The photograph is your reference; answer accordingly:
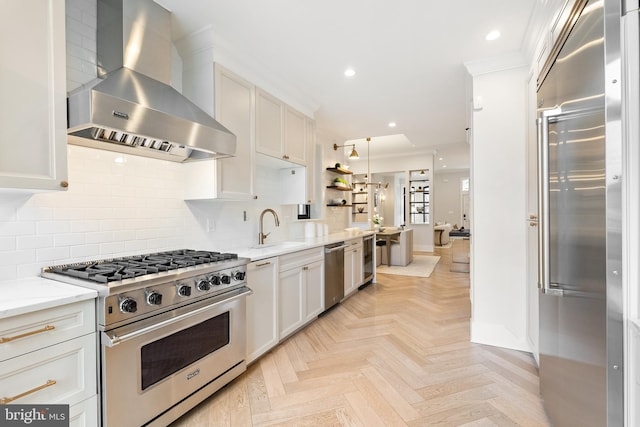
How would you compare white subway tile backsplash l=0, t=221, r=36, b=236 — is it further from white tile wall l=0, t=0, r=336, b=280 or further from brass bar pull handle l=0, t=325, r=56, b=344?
brass bar pull handle l=0, t=325, r=56, b=344

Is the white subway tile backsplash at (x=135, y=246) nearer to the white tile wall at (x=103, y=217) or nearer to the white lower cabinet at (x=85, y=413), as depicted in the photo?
the white tile wall at (x=103, y=217)

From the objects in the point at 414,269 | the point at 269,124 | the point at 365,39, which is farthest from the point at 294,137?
the point at 414,269

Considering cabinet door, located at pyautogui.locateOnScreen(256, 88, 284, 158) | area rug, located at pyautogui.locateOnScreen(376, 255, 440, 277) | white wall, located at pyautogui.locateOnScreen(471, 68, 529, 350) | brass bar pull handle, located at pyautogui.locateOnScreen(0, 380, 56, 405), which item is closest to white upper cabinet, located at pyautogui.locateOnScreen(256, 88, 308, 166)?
cabinet door, located at pyautogui.locateOnScreen(256, 88, 284, 158)

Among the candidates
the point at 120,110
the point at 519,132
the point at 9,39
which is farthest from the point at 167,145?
the point at 519,132

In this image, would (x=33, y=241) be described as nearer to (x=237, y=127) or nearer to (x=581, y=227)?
(x=237, y=127)

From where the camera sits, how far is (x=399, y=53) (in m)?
2.69

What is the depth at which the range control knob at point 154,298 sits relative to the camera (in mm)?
1558

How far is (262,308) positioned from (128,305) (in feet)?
3.81

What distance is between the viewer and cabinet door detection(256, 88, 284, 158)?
289 cm

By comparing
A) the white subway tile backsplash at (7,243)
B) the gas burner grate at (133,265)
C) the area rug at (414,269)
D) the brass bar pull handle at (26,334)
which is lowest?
the area rug at (414,269)

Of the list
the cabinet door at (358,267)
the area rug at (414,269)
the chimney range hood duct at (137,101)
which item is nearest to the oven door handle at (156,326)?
the chimney range hood duct at (137,101)

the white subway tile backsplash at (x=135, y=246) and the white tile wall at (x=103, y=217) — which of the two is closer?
the white tile wall at (x=103, y=217)

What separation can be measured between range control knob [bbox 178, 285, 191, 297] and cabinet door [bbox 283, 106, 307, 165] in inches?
73.6

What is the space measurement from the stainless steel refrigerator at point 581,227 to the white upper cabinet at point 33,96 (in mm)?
2323
